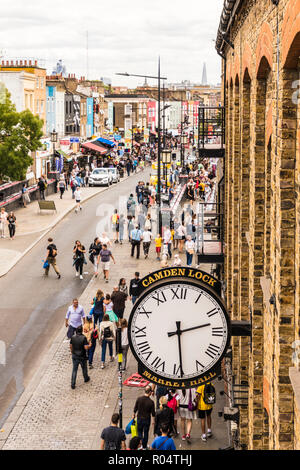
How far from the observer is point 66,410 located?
Result: 14.7 meters

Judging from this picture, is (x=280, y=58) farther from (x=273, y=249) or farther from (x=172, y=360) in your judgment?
(x=172, y=360)

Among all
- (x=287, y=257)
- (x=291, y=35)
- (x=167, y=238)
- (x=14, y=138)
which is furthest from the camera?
(x=14, y=138)

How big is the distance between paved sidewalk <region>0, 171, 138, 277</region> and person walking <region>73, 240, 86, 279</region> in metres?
3.00

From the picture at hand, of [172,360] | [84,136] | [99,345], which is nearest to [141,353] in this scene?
[172,360]

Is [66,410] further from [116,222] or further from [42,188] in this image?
[42,188]

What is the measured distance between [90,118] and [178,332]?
7865cm

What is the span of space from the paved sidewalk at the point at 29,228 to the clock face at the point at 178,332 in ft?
65.7

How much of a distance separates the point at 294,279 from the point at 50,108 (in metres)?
59.2

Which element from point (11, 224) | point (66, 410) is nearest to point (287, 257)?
point (66, 410)

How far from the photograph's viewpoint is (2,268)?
91.4ft

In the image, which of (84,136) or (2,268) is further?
→ (84,136)

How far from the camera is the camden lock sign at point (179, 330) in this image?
24.6ft

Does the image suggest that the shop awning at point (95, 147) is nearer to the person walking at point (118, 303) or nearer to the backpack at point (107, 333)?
the person walking at point (118, 303)

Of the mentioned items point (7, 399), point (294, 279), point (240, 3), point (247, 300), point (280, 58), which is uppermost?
point (240, 3)
